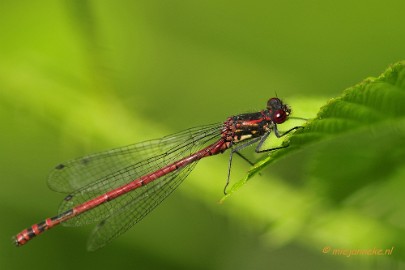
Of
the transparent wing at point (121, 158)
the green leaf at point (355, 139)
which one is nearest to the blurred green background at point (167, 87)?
the transparent wing at point (121, 158)

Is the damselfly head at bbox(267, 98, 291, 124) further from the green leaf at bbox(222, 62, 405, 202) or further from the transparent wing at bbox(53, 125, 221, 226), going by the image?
the green leaf at bbox(222, 62, 405, 202)

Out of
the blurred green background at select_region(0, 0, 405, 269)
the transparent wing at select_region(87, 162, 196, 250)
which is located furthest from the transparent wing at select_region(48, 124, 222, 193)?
the transparent wing at select_region(87, 162, 196, 250)

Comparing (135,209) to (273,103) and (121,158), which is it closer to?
(121,158)

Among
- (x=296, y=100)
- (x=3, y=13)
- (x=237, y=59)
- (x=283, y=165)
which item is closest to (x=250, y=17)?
(x=237, y=59)

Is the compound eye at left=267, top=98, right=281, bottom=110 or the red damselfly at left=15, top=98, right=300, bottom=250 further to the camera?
the red damselfly at left=15, top=98, right=300, bottom=250

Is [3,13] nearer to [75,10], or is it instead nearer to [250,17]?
[75,10]

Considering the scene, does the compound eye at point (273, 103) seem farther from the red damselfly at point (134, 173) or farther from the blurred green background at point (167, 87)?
the blurred green background at point (167, 87)

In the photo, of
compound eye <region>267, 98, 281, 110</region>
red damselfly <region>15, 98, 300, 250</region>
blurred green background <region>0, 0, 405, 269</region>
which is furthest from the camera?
red damselfly <region>15, 98, 300, 250</region>
